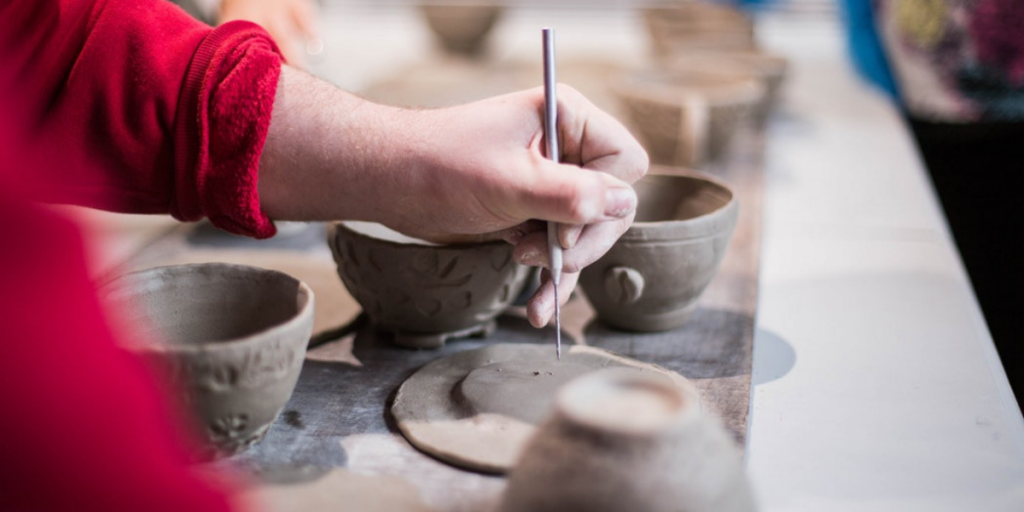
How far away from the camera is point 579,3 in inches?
143

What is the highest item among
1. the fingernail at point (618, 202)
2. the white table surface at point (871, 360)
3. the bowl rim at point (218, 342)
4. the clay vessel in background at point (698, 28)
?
the fingernail at point (618, 202)

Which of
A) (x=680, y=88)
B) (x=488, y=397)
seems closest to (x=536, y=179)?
(x=488, y=397)

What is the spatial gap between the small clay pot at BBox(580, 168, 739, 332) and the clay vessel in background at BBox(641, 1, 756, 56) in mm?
1227

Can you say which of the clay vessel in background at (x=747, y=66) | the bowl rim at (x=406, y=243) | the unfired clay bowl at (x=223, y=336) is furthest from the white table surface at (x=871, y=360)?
the unfired clay bowl at (x=223, y=336)

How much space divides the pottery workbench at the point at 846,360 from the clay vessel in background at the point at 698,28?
364 mm

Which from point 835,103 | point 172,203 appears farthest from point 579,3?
point 172,203

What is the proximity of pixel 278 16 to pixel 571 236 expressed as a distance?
3.00 ft

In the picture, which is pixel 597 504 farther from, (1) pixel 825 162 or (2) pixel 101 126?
(1) pixel 825 162

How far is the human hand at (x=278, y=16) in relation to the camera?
5.08ft

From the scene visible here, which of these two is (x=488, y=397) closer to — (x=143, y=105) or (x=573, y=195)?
(x=573, y=195)

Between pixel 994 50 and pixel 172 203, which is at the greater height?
pixel 172 203

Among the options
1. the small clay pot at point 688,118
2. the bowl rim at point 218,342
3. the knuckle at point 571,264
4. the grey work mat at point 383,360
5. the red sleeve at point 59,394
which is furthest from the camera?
the small clay pot at point 688,118

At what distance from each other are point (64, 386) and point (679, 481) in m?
0.41

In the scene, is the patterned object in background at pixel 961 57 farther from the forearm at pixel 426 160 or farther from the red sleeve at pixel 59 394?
the red sleeve at pixel 59 394
